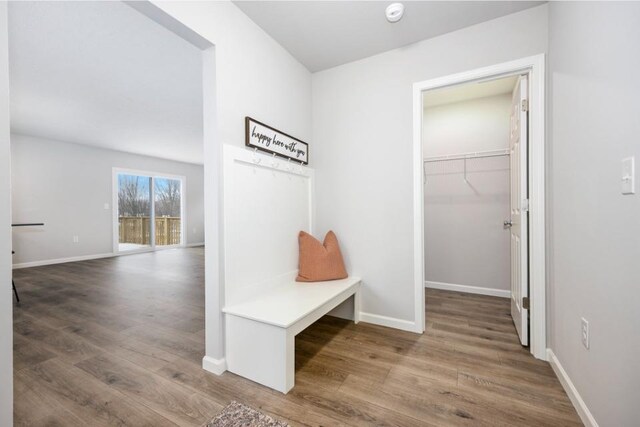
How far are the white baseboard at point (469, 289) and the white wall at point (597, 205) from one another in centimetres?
154

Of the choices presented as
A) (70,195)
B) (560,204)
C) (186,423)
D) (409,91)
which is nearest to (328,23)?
(409,91)

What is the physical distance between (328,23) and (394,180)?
1.31 meters

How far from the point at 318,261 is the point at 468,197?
2.16 m

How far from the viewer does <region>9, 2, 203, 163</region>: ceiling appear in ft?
6.57

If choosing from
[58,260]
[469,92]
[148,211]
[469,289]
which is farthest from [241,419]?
[148,211]

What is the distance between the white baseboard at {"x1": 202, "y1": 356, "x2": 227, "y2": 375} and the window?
6011 mm

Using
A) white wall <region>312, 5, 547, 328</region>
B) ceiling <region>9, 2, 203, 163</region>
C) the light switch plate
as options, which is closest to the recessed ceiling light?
white wall <region>312, 5, 547, 328</region>

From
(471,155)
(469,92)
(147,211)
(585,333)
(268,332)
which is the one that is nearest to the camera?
(585,333)

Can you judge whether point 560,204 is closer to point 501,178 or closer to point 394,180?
point 394,180

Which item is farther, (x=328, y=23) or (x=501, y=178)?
(x=501, y=178)

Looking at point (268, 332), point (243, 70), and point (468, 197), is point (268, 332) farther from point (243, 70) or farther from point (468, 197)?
point (468, 197)

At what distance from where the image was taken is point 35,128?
15.0ft

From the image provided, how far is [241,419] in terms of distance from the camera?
1264 millimetres

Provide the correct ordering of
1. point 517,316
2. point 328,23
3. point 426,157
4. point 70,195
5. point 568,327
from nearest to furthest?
point 568,327 → point 328,23 → point 517,316 → point 426,157 → point 70,195
